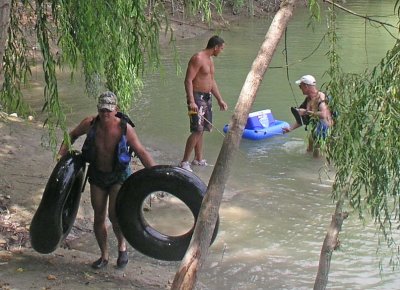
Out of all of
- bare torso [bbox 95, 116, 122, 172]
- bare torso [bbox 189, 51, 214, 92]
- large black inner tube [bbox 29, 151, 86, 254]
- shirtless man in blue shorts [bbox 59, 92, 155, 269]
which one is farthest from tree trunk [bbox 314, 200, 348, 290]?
bare torso [bbox 189, 51, 214, 92]

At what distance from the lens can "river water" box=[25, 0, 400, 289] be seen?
20.8 feet

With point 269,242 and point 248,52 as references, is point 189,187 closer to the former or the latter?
point 269,242

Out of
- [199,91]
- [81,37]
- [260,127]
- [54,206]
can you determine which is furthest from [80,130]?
[260,127]

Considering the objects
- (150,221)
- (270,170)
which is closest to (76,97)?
(270,170)

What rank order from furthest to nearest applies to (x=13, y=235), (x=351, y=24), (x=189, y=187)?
(x=351, y=24) < (x=13, y=235) < (x=189, y=187)

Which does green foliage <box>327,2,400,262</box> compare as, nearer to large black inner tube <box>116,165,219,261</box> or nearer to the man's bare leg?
large black inner tube <box>116,165,219,261</box>

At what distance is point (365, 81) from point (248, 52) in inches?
565

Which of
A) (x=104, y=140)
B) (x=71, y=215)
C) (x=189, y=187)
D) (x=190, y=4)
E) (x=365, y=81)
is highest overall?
(x=190, y=4)

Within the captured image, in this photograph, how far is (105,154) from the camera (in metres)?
5.66

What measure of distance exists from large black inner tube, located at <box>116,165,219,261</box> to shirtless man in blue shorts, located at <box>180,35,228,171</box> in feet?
8.96

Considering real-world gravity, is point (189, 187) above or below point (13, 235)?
above

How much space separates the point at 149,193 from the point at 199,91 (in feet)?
10.7

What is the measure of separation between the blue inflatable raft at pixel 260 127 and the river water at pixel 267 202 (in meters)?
0.13

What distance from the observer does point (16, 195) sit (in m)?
7.32
